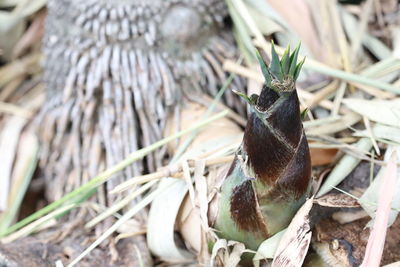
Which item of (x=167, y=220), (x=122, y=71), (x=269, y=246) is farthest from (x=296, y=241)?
(x=122, y=71)

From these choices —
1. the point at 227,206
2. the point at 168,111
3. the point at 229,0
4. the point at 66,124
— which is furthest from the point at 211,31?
the point at 227,206

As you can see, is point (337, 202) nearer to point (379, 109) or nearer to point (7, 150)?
point (379, 109)

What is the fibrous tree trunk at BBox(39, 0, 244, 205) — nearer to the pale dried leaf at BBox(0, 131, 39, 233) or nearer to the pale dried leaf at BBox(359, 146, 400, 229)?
the pale dried leaf at BBox(0, 131, 39, 233)

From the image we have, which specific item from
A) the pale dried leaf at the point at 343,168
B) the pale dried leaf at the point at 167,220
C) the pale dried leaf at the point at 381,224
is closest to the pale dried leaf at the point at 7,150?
the pale dried leaf at the point at 167,220

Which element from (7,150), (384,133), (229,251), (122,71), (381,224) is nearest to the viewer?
(381,224)

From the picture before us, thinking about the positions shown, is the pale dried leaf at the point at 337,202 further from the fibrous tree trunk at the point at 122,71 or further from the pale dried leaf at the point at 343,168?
the fibrous tree trunk at the point at 122,71

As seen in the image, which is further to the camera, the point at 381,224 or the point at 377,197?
the point at 377,197
